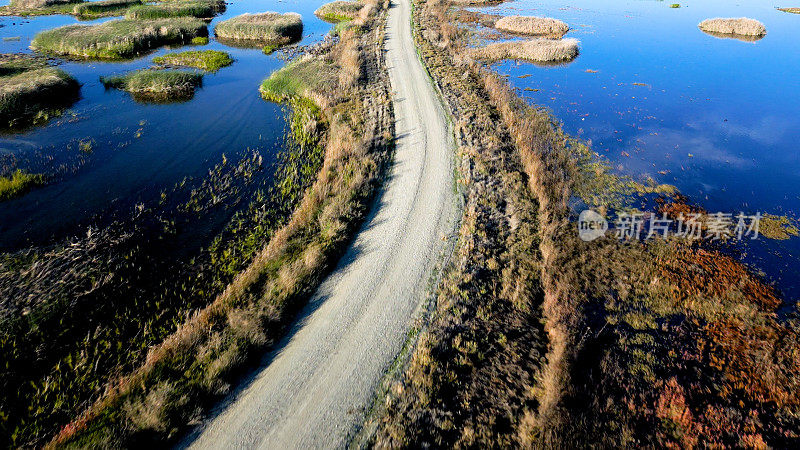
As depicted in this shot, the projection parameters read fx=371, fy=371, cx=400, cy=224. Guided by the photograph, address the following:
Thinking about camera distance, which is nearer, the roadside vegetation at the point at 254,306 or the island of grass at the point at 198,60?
the roadside vegetation at the point at 254,306

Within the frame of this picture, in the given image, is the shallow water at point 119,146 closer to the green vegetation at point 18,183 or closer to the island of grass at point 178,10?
the green vegetation at point 18,183

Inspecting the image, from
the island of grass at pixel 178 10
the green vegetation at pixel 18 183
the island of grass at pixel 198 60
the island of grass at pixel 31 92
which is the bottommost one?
the green vegetation at pixel 18 183

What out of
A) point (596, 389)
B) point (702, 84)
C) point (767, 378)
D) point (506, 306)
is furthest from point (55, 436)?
point (702, 84)

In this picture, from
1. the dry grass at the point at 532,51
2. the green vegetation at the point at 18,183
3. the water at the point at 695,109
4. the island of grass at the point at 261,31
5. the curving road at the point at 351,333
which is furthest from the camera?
the island of grass at the point at 261,31

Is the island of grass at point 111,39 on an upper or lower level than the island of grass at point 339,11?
lower

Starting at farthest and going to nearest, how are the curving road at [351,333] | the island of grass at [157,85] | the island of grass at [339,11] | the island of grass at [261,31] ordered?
the island of grass at [339,11] < the island of grass at [261,31] < the island of grass at [157,85] < the curving road at [351,333]

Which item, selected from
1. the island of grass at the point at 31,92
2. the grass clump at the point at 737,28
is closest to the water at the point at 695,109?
the grass clump at the point at 737,28

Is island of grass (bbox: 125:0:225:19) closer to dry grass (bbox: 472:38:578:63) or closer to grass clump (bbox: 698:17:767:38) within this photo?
dry grass (bbox: 472:38:578:63)

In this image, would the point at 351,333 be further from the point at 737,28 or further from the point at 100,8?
the point at 100,8
